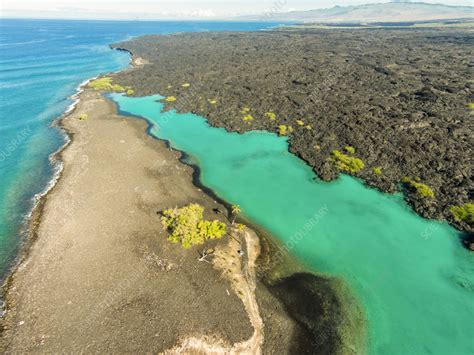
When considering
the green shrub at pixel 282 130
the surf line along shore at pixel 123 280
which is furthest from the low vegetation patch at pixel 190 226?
the green shrub at pixel 282 130

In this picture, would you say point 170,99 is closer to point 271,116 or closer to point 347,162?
point 271,116

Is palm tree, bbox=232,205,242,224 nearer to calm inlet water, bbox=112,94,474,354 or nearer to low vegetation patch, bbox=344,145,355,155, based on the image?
calm inlet water, bbox=112,94,474,354

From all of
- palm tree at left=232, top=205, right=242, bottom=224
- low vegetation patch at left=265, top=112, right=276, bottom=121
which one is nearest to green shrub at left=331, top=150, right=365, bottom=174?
low vegetation patch at left=265, top=112, right=276, bottom=121

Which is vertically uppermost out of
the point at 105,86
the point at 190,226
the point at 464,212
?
the point at 190,226

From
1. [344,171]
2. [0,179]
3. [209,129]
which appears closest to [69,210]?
[0,179]

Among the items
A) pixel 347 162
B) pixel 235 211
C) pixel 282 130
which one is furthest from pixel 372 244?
pixel 282 130

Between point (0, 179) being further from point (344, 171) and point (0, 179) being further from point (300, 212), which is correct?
point (344, 171)
